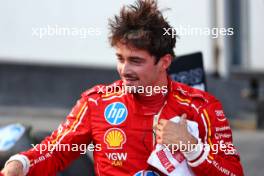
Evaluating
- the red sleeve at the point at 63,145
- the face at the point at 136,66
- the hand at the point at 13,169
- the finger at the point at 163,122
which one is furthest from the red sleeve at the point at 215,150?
the hand at the point at 13,169

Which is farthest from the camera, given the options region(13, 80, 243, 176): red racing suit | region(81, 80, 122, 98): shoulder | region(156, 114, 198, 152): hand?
region(81, 80, 122, 98): shoulder

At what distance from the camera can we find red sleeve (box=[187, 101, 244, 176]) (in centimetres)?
328

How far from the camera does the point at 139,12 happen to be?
3373 mm

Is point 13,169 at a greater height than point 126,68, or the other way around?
point 126,68

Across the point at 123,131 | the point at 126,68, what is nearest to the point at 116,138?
the point at 123,131

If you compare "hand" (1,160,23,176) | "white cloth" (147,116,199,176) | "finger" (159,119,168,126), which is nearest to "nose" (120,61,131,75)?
"finger" (159,119,168,126)

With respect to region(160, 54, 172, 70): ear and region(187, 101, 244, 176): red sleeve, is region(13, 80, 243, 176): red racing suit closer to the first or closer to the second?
region(187, 101, 244, 176): red sleeve

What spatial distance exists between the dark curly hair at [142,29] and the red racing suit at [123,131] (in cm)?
25

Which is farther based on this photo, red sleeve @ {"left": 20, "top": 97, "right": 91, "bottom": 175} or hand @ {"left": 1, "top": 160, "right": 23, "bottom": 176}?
red sleeve @ {"left": 20, "top": 97, "right": 91, "bottom": 175}

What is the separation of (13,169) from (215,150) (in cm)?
86

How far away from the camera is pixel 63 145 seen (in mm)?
3508

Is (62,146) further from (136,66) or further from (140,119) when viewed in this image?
(136,66)

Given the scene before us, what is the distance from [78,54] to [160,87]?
4.06m

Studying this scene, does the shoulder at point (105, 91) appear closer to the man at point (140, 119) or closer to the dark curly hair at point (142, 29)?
the man at point (140, 119)
